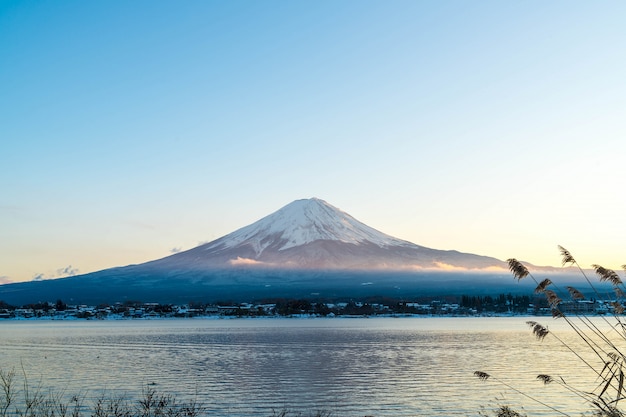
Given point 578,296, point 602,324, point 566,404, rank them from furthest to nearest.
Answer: point 602,324 < point 566,404 < point 578,296

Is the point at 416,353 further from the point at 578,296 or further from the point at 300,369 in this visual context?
the point at 578,296

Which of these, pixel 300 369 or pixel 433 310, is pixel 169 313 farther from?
pixel 300 369

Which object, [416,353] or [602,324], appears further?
[602,324]

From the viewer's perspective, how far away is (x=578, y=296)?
7.38 metres

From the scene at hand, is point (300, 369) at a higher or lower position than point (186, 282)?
lower

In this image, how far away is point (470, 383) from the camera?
2717 centimetres

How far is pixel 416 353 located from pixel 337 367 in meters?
10.8

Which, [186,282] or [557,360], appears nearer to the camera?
[557,360]

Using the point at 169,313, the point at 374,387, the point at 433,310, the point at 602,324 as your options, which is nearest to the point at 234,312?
the point at 169,313

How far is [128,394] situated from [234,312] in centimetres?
11963

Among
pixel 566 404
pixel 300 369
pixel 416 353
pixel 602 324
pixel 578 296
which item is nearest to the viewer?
pixel 578 296

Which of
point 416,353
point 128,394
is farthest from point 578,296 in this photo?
point 416,353

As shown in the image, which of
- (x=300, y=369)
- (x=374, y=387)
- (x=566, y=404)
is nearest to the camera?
(x=566, y=404)

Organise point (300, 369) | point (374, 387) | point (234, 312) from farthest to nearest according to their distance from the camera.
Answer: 1. point (234, 312)
2. point (300, 369)
3. point (374, 387)
